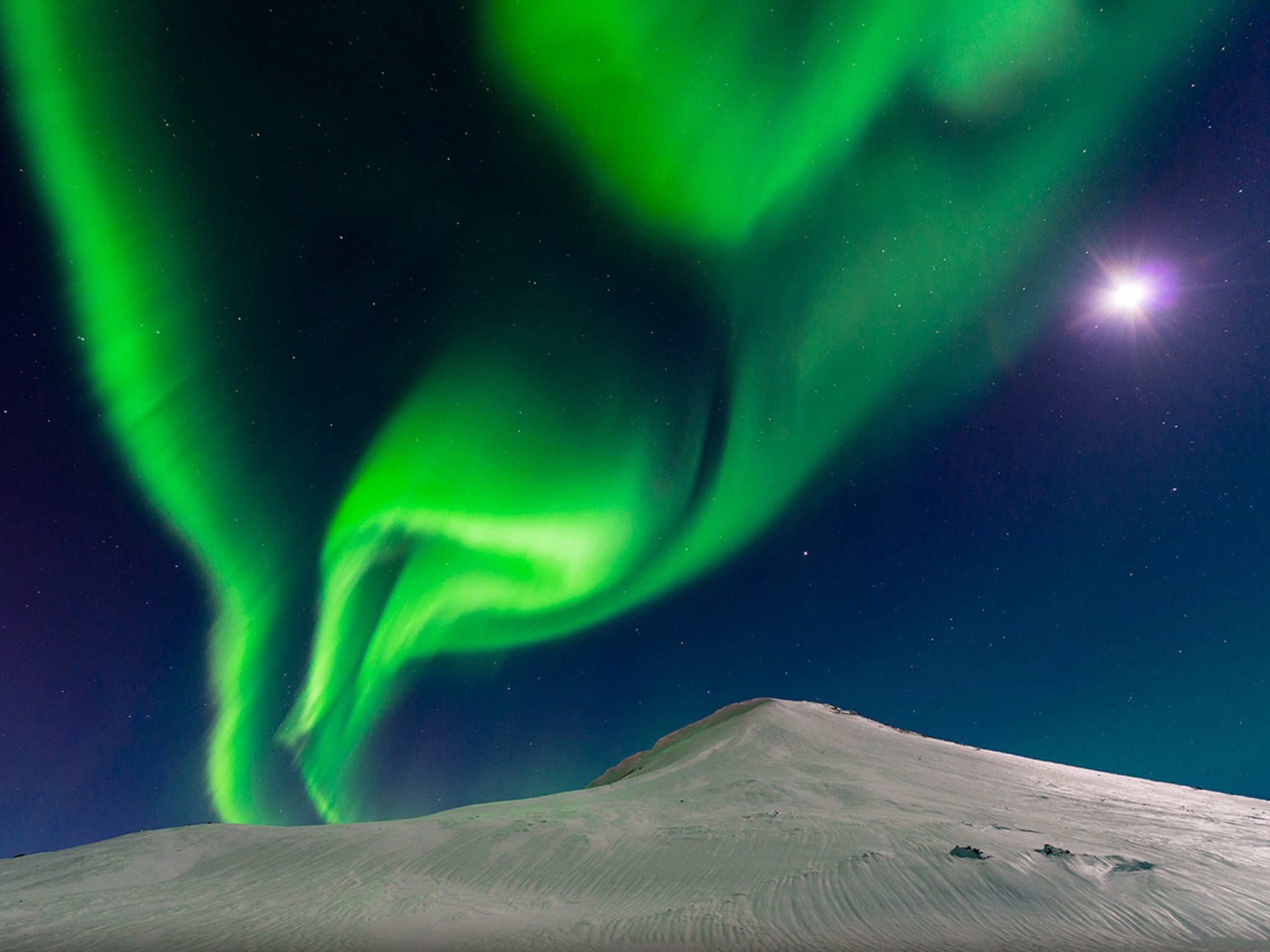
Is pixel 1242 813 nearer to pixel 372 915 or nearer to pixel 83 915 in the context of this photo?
pixel 372 915

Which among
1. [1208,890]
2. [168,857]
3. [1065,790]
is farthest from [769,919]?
[1065,790]

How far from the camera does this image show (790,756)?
27281 mm

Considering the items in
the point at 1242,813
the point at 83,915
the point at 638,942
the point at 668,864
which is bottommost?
the point at 83,915

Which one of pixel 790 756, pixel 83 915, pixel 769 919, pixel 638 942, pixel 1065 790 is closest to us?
pixel 638 942

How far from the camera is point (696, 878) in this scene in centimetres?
1434

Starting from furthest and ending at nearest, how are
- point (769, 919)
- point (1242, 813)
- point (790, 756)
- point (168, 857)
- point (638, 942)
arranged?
point (790, 756), point (1242, 813), point (168, 857), point (769, 919), point (638, 942)

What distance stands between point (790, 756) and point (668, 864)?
13.6m

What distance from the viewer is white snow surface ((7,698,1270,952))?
1147 cm

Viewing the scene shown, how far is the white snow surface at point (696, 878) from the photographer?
1147 centimetres

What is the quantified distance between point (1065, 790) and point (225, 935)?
86.8ft

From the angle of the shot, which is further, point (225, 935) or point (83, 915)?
point (83, 915)

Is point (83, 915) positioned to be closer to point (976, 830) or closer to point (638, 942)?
point (638, 942)

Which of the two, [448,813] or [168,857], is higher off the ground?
[448,813]

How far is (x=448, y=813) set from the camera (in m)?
21.5
